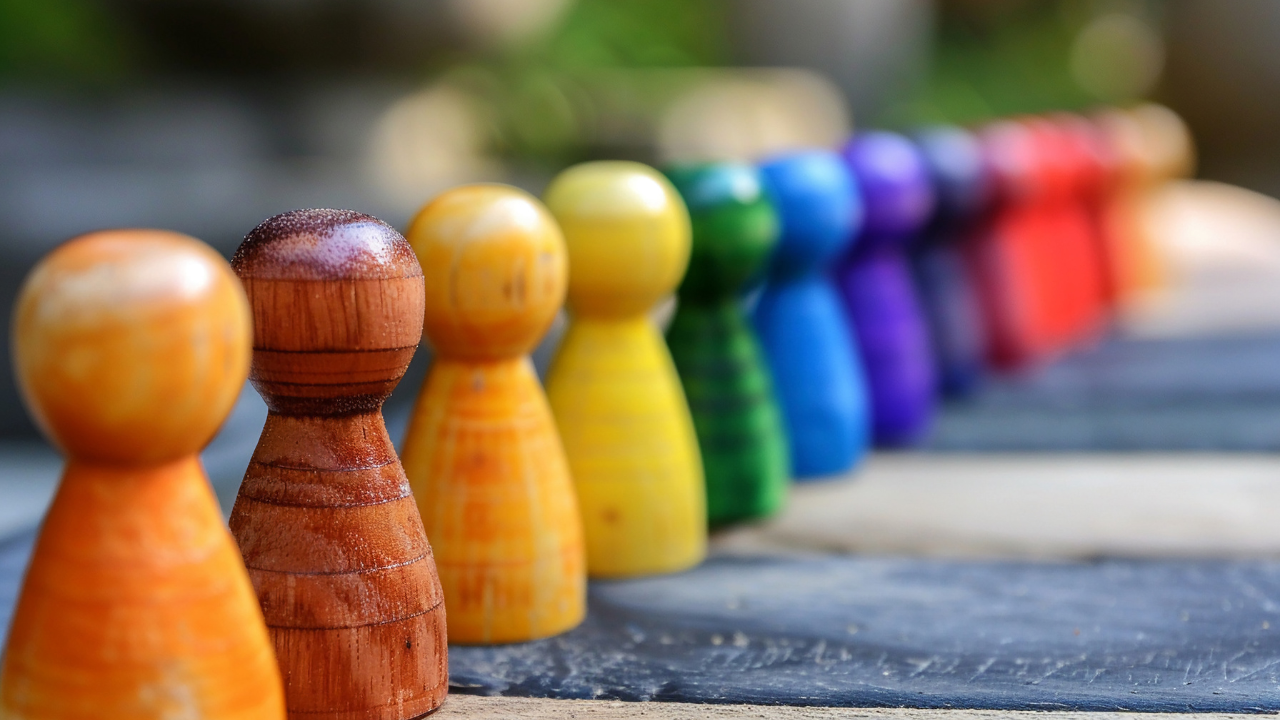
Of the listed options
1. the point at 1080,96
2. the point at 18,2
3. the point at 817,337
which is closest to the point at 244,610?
the point at 817,337

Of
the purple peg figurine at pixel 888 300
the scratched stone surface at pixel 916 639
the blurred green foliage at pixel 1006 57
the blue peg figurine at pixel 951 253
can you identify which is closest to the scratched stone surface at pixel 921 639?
the scratched stone surface at pixel 916 639

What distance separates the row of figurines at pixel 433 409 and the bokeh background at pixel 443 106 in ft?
0.85

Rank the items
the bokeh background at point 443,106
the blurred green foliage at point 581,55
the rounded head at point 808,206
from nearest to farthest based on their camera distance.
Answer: the rounded head at point 808,206
the bokeh background at point 443,106
the blurred green foliage at point 581,55

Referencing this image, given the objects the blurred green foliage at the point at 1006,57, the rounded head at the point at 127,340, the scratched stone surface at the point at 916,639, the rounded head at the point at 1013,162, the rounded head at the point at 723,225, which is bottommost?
the scratched stone surface at the point at 916,639

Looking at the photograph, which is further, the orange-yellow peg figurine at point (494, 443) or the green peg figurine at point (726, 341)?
the green peg figurine at point (726, 341)

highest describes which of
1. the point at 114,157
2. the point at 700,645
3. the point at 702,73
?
the point at 702,73

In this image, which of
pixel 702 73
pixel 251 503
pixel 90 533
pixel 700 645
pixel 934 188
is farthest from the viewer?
pixel 702 73

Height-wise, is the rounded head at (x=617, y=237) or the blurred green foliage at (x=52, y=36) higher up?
the blurred green foliage at (x=52, y=36)

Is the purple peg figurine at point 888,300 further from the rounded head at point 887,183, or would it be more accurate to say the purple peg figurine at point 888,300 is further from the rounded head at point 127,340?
the rounded head at point 127,340

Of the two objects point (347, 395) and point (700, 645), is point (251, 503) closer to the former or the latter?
point (347, 395)

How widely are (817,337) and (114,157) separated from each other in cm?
194

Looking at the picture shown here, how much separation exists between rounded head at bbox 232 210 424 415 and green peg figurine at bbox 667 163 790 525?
36cm

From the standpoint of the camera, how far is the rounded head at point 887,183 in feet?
3.62

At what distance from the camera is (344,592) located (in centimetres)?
53
